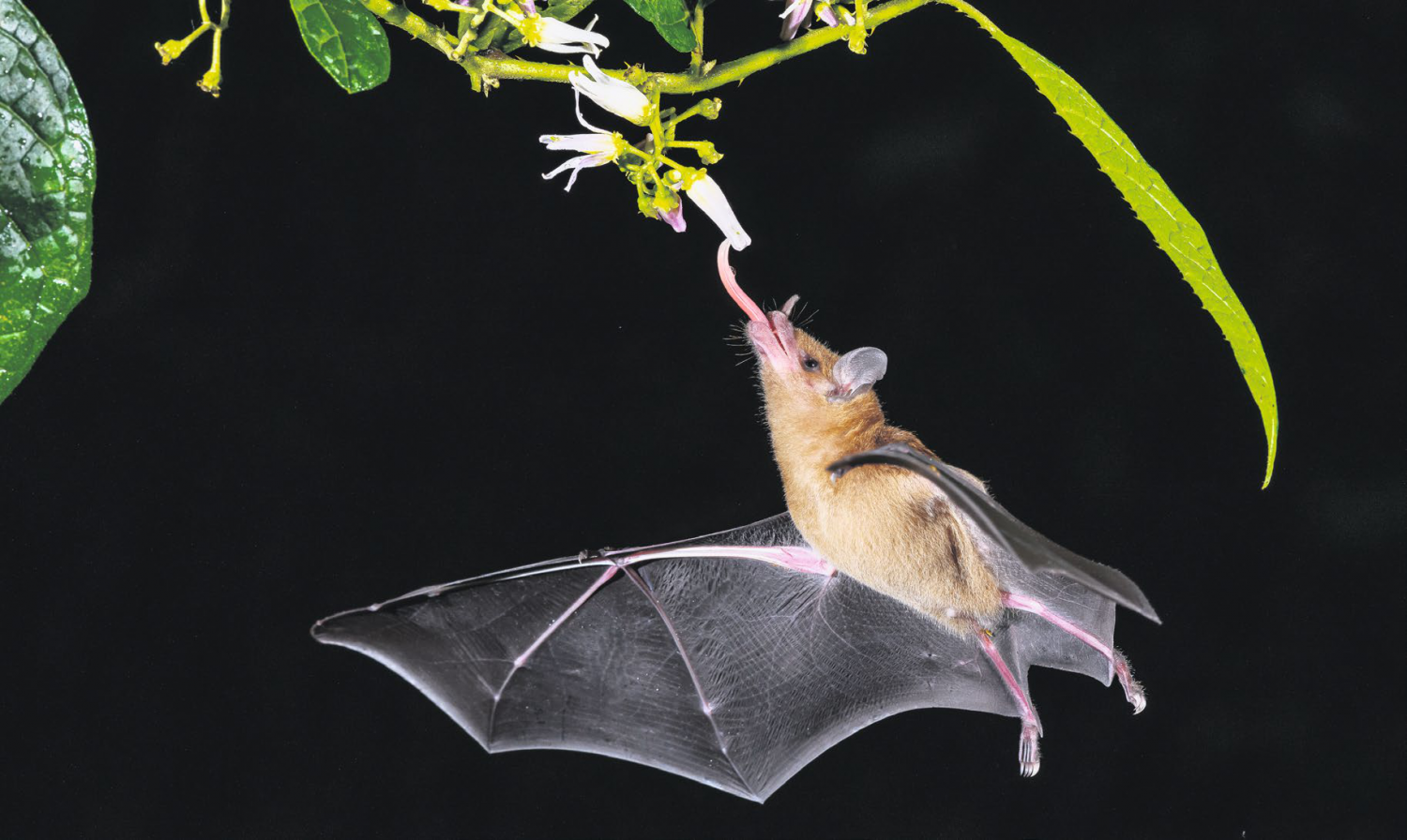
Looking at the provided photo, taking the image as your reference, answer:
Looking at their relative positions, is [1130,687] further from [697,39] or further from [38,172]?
[38,172]

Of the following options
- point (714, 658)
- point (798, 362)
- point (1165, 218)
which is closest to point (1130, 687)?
point (714, 658)

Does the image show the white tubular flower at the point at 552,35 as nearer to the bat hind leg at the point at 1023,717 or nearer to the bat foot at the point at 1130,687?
the bat hind leg at the point at 1023,717

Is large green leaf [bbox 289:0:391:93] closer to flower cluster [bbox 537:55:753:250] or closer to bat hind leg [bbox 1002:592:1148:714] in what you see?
flower cluster [bbox 537:55:753:250]

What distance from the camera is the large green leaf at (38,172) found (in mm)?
1498

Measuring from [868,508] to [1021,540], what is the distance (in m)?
0.54

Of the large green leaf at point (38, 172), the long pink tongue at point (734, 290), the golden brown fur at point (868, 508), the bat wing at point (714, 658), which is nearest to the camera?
the large green leaf at point (38, 172)

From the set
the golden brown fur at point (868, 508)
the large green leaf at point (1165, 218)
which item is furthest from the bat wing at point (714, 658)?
the large green leaf at point (1165, 218)

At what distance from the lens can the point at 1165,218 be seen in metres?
1.75

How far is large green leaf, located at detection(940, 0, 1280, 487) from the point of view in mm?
1724

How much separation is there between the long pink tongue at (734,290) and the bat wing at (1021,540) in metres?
0.54

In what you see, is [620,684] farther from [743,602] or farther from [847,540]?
[847,540]

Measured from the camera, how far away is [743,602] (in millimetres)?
2789

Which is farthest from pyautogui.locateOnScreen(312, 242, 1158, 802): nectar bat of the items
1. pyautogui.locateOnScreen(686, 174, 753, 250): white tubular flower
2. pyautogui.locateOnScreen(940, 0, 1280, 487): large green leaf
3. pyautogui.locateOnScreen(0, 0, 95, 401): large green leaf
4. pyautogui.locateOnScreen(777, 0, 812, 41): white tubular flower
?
pyautogui.locateOnScreen(0, 0, 95, 401): large green leaf

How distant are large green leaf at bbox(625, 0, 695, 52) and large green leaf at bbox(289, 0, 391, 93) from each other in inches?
15.3
